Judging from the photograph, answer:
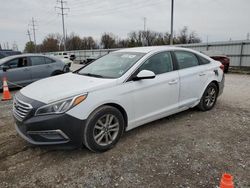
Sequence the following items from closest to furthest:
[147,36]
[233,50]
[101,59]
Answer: [101,59] < [233,50] < [147,36]

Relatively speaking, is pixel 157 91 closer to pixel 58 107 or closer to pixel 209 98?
pixel 58 107

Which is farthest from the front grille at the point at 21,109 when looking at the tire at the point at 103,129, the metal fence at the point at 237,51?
the metal fence at the point at 237,51

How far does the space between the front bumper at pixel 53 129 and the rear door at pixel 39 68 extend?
5687 mm

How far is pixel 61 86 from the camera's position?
127 inches

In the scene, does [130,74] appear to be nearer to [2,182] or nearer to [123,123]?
[123,123]

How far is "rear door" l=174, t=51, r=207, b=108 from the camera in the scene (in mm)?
4258

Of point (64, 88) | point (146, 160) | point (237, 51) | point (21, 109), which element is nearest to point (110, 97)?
point (64, 88)

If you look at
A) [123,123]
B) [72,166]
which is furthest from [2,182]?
[123,123]

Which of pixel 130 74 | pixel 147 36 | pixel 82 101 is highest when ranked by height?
pixel 147 36

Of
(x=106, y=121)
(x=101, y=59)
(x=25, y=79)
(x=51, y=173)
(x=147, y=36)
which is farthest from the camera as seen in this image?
(x=147, y=36)

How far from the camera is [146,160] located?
3018mm

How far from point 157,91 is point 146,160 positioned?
127 cm

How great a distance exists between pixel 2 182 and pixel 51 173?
0.57m

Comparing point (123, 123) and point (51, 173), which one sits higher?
point (123, 123)
